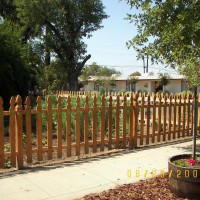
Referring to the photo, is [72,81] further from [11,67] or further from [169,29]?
[169,29]

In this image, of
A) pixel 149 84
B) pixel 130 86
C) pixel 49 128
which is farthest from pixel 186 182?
pixel 130 86

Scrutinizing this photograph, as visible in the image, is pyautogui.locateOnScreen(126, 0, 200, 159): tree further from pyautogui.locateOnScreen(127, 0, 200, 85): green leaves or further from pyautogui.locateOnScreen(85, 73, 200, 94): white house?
pyautogui.locateOnScreen(85, 73, 200, 94): white house

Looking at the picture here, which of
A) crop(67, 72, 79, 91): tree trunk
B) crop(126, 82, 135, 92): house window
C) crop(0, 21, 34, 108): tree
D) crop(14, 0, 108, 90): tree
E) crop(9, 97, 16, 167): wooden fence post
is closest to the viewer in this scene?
crop(9, 97, 16, 167): wooden fence post

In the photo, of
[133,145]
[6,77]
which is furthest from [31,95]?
[133,145]

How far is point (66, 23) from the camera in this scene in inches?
1240

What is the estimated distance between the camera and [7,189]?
4.64m

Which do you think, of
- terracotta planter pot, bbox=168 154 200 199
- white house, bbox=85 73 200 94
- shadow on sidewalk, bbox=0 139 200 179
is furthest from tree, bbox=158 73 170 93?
terracotta planter pot, bbox=168 154 200 199

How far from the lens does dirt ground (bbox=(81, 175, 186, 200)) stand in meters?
4.28

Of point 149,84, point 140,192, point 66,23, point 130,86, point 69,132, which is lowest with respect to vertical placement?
point 140,192

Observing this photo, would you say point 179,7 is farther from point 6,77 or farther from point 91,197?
point 6,77

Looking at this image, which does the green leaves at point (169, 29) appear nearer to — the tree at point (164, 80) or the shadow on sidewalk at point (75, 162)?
the shadow on sidewalk at point (75, 162)

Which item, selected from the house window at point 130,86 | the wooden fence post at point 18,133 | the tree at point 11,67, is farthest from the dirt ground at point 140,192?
the house window at point 130,86

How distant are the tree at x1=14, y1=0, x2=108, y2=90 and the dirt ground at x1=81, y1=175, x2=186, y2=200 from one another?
2748cm

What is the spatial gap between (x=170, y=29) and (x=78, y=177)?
11.9ft
